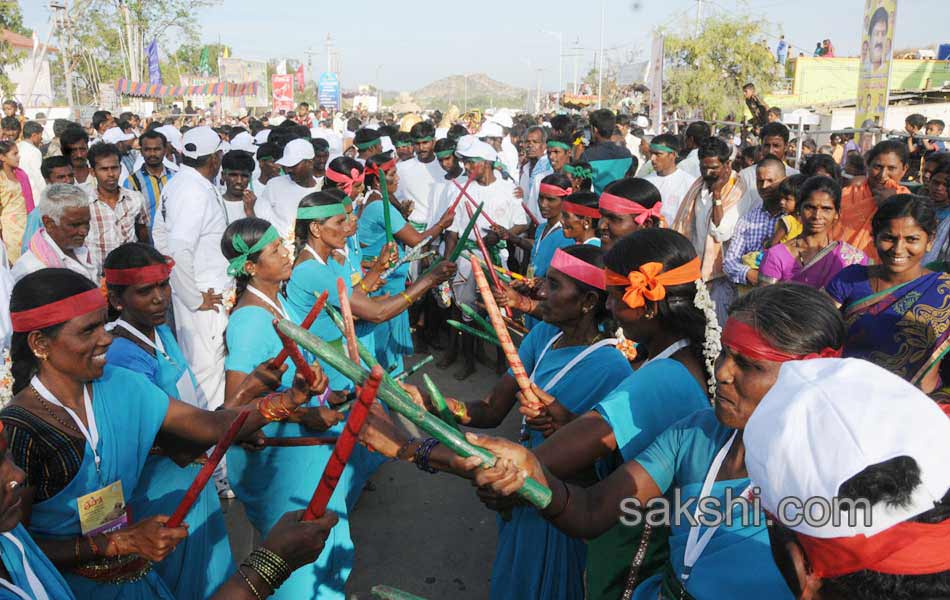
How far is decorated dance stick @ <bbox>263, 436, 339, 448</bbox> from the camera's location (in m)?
3.24

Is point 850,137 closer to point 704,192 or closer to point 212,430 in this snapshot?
point 704,192

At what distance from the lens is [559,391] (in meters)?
2.78

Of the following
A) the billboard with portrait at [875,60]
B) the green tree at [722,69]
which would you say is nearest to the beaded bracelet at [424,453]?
the billboard with portrait at [875,60]

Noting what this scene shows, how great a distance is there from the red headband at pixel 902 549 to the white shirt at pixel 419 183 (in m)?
7.49

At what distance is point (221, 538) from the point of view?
3.15m

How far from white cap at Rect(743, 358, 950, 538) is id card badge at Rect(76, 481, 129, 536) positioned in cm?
201

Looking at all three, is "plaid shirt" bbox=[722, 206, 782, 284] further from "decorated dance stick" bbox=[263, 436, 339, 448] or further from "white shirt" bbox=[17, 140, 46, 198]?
"white shirt" bbox=[17, 140, 46, 198]

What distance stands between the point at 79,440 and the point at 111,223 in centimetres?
420

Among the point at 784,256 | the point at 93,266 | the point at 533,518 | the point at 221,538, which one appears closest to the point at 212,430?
the point at 221,538

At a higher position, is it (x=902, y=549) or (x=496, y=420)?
(x=902, y=549)

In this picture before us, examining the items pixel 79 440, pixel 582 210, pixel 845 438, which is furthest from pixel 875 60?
pixel 79 440

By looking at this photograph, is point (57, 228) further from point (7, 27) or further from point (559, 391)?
point (7, 27)

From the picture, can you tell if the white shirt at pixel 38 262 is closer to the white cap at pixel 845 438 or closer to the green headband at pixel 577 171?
the green headband at pixel 577 171

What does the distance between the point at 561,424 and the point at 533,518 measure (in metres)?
0.43
